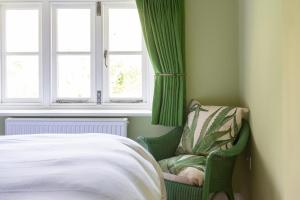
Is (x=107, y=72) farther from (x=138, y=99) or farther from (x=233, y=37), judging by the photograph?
(x=233, y=37)

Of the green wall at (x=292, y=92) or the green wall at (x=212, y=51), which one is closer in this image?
the green wall at (x=292, y=92)

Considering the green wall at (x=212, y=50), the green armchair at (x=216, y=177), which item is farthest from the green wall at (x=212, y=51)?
the green armchair at (x=216, y=177)

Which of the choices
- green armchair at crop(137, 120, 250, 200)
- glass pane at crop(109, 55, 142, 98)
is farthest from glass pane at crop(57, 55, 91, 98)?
green armchair at crop(137, 120, 250, 200)

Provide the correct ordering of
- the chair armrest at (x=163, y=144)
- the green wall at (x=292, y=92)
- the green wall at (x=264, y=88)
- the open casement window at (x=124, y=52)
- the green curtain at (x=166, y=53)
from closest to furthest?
the green wall at (x=292, y=92), the green wall at (x=264, y=88), the chair armrest at (x=163, y=144), the green curtain at (x=166, y=53), the open casement window at (x=124, y=52)

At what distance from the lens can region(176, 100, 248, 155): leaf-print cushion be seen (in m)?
2.89

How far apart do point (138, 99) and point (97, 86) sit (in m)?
0.40

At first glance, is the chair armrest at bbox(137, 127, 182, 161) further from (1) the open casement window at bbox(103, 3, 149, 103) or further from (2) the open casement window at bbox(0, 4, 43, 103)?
(2) the open casement window at bbox(0, 4, 43, 103)

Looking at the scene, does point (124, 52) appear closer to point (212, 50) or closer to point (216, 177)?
point (212, 50)

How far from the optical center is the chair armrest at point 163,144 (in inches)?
118

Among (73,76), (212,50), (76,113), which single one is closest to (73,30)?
(73,76)

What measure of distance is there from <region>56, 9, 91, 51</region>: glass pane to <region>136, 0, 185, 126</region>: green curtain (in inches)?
24.4

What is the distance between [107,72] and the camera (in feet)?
11.8

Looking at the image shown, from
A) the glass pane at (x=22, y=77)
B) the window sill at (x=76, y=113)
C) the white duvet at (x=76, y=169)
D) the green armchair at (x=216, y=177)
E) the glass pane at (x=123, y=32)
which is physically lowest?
the green armchair at (x=216, y=177)

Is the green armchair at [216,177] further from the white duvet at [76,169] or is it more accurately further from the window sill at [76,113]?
the window sill at [76,113]
